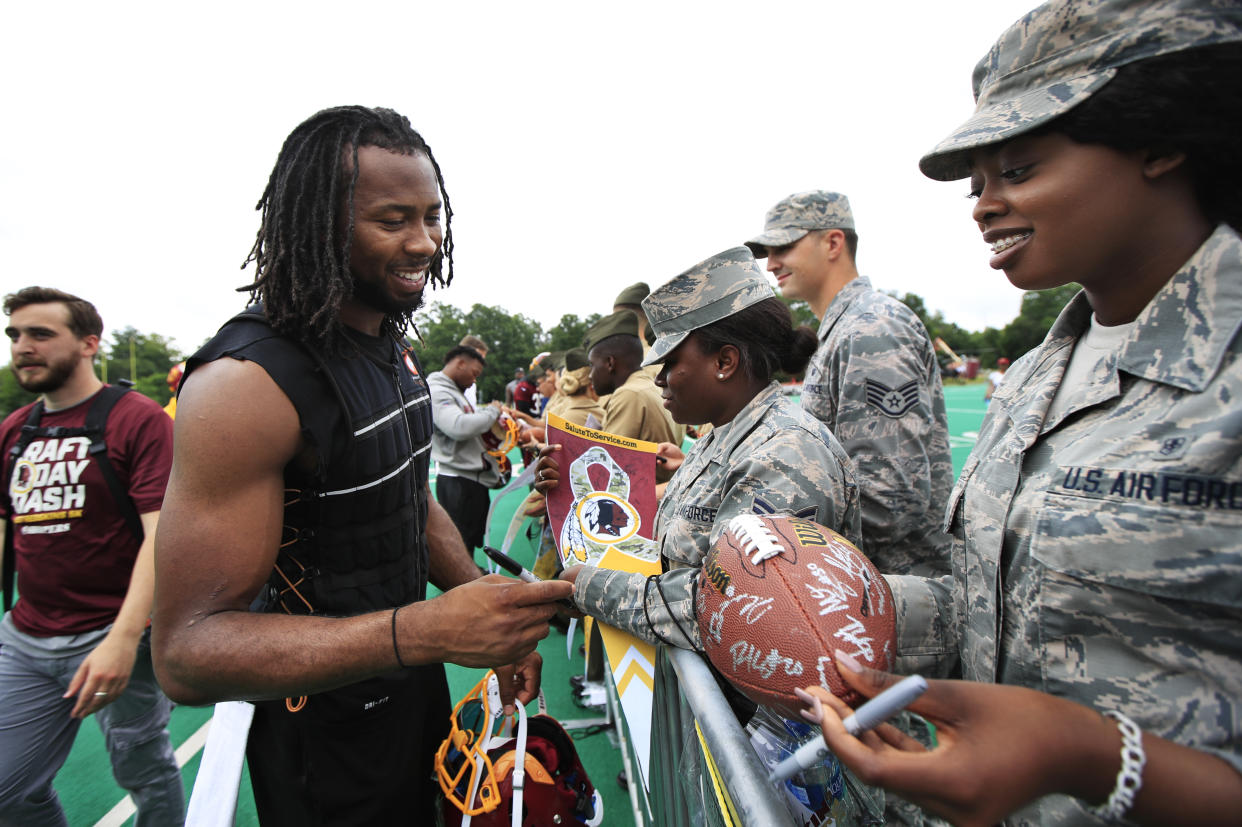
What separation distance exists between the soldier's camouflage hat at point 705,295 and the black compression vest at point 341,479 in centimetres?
96

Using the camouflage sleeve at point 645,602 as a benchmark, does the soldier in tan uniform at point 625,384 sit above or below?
above

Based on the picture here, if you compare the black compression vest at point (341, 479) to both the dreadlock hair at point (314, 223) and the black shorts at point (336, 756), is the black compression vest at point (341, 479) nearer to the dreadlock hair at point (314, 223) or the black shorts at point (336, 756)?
the dreadlock hair at point (314, 223)

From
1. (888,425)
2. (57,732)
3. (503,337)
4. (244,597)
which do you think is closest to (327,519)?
(244,597)

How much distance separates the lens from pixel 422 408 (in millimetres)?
2057

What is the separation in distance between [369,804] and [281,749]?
332 millimetres

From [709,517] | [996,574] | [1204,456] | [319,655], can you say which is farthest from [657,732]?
[1204,456]

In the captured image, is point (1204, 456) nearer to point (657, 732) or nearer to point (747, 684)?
point (747, 684)

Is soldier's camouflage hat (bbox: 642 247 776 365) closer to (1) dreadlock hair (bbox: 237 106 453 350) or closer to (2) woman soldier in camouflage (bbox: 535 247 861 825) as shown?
(2) woman soldier in camouflage (bbox: 535 247 861 825)

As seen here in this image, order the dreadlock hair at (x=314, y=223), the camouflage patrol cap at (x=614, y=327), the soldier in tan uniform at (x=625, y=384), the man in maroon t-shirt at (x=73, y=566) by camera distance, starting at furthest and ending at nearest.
A: the camouflage patrol cap at (x=614, y=327) < the soldier in tan uniform at (x=625, y=384) < the man in maroon t-shirt at (x=73, y=566) < the dreadlock hair at (x=314, y=223)

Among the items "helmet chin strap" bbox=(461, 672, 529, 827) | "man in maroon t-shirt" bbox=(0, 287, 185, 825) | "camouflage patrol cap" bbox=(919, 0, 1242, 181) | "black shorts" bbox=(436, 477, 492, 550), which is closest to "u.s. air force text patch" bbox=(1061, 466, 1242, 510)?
"camouflage patrol cap" bbox=(919, 0, 1242, 181)

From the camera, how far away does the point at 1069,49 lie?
967mm

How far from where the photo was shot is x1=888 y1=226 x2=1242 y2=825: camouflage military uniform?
0.80 metres

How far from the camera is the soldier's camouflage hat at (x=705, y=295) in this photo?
2.17 m

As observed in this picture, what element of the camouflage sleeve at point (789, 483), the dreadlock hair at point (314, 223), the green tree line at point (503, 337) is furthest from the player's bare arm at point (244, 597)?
the green tree line at point (503, 337)
